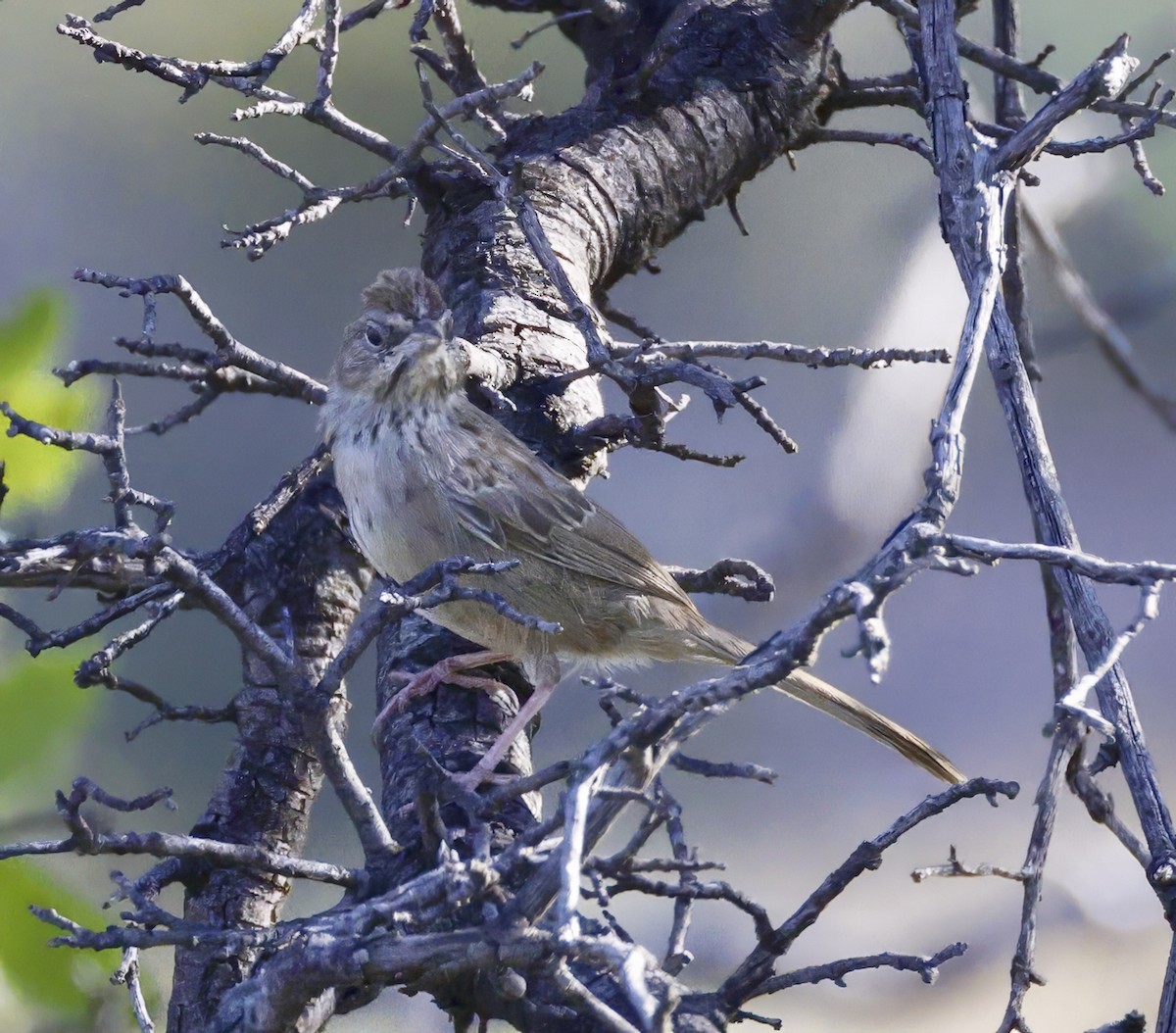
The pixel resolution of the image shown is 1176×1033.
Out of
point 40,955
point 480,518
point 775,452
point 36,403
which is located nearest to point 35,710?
point 40,955

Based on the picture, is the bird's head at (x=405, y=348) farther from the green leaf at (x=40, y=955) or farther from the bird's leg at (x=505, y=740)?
the green leaf at (x=40, y=955)

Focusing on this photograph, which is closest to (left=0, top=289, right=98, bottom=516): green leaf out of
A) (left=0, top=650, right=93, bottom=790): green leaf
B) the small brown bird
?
(left=0, top=650, right=93, bottom=790): green leaf

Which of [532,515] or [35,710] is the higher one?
[532,515]

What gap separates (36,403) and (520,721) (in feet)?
4.39

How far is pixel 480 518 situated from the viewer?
6.93 ft

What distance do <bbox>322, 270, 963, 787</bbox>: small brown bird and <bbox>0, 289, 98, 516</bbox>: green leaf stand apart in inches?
26.6

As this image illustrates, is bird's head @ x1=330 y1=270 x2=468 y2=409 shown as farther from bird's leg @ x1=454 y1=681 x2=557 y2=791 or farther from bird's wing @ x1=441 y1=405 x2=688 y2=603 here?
bird's leg @ x1=454 y1=681 x2=557 y2=791

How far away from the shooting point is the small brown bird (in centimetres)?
207

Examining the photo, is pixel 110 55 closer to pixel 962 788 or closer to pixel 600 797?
pixel 600 797

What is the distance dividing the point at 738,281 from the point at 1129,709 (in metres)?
2.24

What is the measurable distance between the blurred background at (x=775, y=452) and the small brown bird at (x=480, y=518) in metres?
0.74

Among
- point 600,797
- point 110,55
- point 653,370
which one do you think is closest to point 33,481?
point 110,55

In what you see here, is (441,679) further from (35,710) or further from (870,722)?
(35,710)

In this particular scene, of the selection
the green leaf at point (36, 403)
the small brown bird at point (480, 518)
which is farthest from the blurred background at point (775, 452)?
the small brown bird at point (480, 518)
